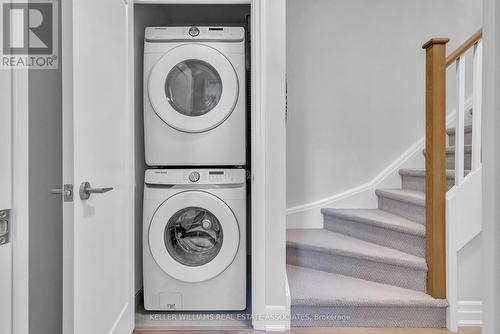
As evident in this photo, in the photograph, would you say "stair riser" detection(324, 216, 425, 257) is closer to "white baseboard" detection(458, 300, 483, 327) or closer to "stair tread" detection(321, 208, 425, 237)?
"stair tread" detection(321, 208, 425, 237)

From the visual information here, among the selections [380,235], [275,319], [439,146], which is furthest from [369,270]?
[439,146]

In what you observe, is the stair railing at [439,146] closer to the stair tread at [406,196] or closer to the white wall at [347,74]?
the stair tread at [406,196]

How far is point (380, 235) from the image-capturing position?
243cm

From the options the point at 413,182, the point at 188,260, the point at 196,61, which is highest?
the point at 196,61

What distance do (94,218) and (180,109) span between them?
1052 mm

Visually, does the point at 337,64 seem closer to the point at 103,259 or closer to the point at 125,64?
the point at 125,64

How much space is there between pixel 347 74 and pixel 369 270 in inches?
63.6

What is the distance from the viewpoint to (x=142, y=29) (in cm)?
246

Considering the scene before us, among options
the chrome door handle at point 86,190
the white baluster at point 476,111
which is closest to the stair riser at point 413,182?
the white baluster at point 476,111

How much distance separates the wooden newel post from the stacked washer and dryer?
3.35ft

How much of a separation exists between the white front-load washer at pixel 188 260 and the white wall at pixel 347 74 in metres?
1.01

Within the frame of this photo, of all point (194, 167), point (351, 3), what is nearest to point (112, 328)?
point (194, 167)

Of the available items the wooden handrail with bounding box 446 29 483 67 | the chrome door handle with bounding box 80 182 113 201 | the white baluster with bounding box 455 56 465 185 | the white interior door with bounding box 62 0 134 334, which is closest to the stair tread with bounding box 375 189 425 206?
the white baluster with bounding box 455 56 465 185

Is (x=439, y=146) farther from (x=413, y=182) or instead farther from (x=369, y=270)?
(x=413, y=182)
